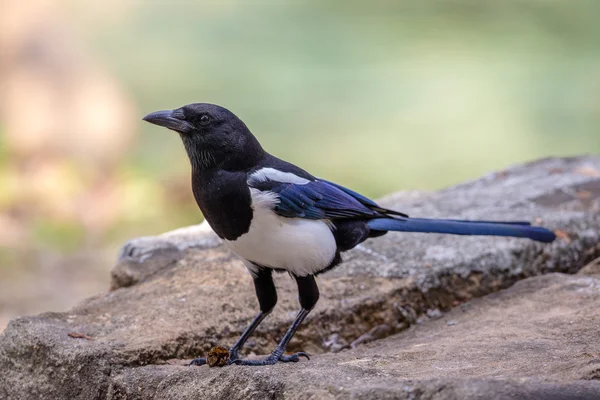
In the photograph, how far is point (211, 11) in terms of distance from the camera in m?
9.34

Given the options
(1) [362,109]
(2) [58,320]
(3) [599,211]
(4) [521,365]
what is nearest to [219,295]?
(2) [58,320]

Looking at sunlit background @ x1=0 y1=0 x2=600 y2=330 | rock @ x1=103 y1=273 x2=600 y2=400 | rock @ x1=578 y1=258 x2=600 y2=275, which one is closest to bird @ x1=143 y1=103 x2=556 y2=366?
rock @ x1=103 y1=273 x2=600 y2=400

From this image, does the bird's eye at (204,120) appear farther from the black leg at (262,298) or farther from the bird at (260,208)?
the black leg at (262,298)

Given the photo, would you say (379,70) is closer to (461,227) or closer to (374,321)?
(374,321)

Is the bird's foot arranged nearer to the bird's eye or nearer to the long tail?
the long tail

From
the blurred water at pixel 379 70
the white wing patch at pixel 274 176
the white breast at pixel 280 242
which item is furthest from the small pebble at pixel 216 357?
the blurred water at pixel 379 70

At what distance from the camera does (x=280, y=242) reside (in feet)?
10.1

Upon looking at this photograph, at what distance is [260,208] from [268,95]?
19.6 ft

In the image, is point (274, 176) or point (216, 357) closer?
point (216, 357)

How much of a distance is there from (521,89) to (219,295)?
20.0ft

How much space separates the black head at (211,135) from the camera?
3.11 meters

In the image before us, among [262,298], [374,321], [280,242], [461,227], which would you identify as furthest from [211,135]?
[374,321]

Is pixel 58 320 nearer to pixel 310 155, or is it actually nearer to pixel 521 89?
pixel 310 155

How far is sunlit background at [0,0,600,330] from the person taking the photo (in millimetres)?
7758
